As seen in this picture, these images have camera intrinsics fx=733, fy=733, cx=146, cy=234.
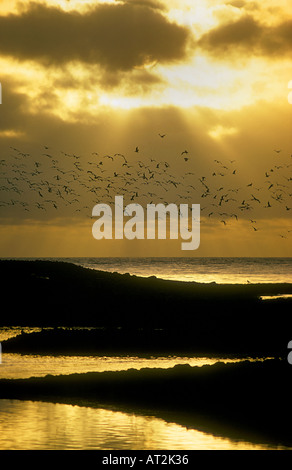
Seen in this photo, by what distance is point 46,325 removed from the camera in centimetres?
5628

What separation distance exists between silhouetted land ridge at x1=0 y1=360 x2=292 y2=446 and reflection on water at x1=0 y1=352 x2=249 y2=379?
8.71 feet

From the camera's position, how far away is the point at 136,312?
63094 millimetres

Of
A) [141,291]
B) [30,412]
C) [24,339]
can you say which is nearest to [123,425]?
[30,412]

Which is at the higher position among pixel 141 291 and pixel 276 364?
pixel 141 291

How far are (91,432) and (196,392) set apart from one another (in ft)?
22.1

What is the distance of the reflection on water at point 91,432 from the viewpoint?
21266 mm

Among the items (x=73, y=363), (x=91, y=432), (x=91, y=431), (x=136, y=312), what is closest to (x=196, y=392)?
(x=91, y=431)

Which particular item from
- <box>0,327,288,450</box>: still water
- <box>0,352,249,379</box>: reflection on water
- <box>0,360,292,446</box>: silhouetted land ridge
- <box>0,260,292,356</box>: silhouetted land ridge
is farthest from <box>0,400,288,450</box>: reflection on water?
<box>0,260,292,356</box>: silhouetted land ridge

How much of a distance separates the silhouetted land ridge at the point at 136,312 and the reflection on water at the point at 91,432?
15.6 metres

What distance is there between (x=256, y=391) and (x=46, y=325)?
30318 millimetres

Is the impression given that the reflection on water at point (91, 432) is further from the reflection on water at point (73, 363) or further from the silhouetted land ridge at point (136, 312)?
the silhouetted land ridge at point (136, 312)

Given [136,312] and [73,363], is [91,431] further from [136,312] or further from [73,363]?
[136,312]

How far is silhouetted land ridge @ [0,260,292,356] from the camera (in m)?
44.3
